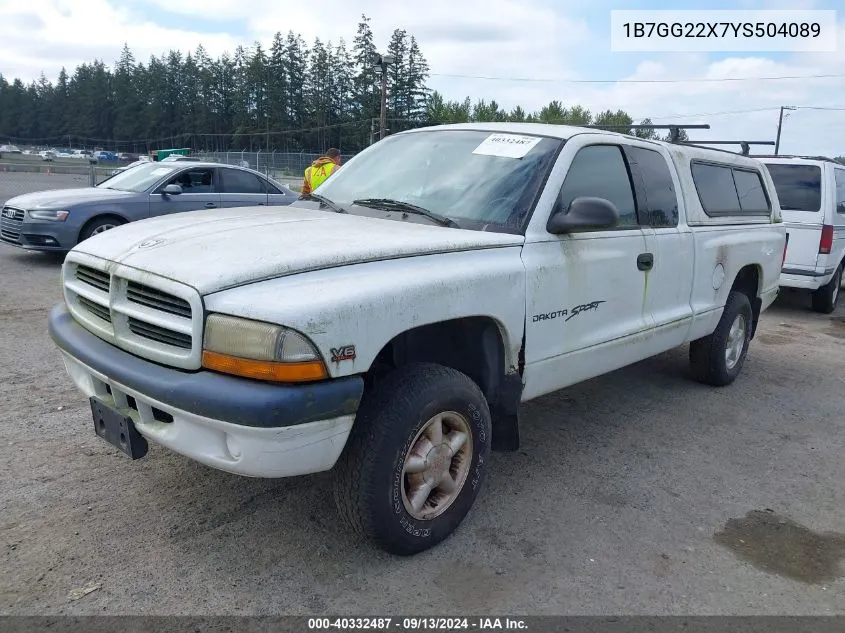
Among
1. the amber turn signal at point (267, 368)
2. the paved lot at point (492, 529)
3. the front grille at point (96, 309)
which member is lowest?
the paved lot at point (492, 529)

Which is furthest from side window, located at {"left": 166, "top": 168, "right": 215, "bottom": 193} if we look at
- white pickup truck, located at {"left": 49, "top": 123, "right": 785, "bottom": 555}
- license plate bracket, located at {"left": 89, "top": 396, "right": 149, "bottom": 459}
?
license plate bracket, located at {"left": 89, "top": 396, "right": 149, "bottom": 459}

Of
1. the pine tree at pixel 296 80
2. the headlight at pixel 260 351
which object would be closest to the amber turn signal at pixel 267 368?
the headlight at pixel 260 351

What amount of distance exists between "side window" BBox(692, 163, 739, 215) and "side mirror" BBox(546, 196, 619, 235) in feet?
6.14

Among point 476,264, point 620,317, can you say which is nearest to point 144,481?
point 476,264

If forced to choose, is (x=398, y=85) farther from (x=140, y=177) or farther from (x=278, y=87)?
(x=140, y=177)

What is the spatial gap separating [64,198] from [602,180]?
8140 millimetres

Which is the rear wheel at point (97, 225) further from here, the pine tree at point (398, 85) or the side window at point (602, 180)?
the pine tree at point (398, 85)

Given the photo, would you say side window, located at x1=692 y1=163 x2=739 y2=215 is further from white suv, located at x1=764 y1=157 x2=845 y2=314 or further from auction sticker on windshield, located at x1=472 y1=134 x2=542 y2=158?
white suv, located at x1=764 y1=157 x2=845 y2=314

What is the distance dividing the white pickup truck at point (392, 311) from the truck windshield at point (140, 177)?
6.65m

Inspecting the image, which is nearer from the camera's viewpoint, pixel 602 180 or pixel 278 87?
pixel 602 180

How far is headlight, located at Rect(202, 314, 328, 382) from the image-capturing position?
7.62ft

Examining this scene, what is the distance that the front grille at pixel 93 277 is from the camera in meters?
2.90

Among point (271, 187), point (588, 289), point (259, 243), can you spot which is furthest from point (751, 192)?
point (271, 187)

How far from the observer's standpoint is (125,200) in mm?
9516
